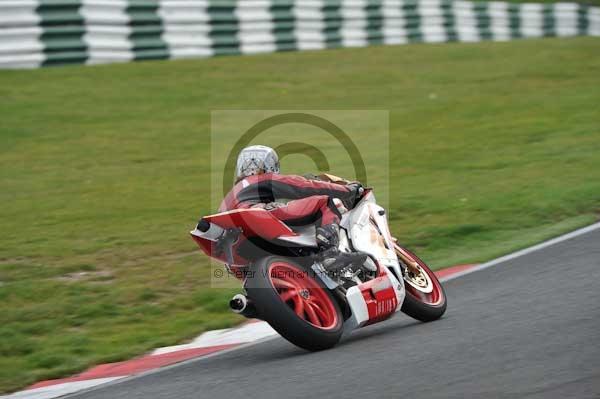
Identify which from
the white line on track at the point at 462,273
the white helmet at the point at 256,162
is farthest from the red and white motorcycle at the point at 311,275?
A: the white line on track at the point at 462,273

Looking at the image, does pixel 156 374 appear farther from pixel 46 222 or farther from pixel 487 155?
pixel 487 155

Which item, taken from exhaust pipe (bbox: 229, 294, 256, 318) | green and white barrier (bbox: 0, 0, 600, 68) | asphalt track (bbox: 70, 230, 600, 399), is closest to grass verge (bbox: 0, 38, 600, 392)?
green and white barrier (bbox: 0, 0, 600, 68)

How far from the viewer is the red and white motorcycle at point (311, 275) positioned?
237 inches

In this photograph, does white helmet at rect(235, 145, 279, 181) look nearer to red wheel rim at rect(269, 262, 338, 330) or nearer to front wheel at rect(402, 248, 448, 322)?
red wheel rim at rect(269, 262, 338, 330)

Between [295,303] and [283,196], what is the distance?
0.76 meters

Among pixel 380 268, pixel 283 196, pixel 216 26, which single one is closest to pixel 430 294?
pixel 380 268

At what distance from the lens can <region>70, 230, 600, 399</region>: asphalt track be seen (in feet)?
16.8

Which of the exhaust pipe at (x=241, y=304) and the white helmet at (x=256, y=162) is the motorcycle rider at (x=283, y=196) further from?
the exhaust pipe at (x=241, y=304)

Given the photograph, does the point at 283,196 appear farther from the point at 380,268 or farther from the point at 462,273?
the point at 462,273

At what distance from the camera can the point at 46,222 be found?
422 inches

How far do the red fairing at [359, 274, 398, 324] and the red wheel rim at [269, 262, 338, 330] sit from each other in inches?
10.8

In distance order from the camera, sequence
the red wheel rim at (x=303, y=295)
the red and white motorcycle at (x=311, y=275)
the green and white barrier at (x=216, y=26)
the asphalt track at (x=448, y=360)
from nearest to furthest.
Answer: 1. the asphalt track at (x=448, y=360)
2. the red and white motorcycle at (x=311, y=275)
3. the red wheel rim at (x=303, y=295)
4. the green and white barrier at (x=216, y=26)

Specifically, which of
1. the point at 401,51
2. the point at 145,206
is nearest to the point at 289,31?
the point at 401,51

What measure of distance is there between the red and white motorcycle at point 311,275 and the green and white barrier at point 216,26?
1019 cm
